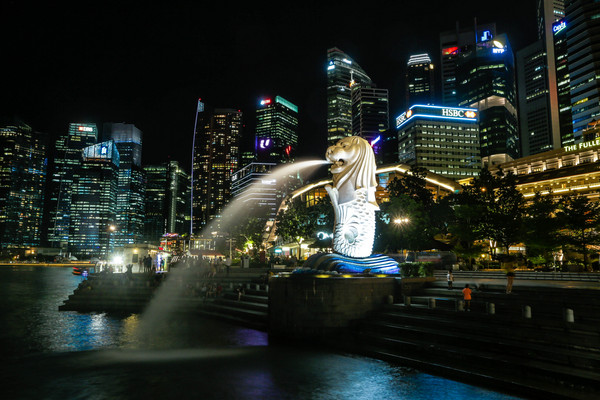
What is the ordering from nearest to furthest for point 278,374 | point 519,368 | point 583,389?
point 583,389, point 519,368, point 278,374

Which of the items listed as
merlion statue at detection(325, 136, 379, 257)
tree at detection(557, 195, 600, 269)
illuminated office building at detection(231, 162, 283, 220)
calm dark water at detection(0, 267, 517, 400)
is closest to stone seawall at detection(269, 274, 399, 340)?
calm dark water at detection(0, 267, 517, 400)

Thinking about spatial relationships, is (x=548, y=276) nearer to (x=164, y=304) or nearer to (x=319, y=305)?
(x=319, y=305)

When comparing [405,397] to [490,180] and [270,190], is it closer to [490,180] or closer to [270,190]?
[490,180]

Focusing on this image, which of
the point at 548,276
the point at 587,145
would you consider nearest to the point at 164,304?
the point at 548,276

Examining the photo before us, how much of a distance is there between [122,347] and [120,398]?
6357 mm

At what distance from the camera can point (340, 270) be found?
18297mm

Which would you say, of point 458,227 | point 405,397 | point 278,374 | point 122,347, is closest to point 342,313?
point 278,374

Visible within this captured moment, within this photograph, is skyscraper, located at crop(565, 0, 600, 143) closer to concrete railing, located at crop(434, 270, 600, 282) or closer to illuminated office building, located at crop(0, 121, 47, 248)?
concrete railing, located at crop(434, 270, 600, 282)

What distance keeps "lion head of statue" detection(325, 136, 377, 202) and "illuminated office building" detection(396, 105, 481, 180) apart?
131 m

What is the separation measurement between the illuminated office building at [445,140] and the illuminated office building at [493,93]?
885 inches

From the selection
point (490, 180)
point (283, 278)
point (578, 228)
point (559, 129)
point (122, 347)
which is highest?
point (559, 129)

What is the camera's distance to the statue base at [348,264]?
18.5m

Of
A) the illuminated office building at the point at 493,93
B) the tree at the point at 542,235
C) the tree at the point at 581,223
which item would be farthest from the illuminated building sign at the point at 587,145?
the illuminated office building at the point at 493,93

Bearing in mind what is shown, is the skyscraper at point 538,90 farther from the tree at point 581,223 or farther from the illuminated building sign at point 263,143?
the tree at point 581,223
